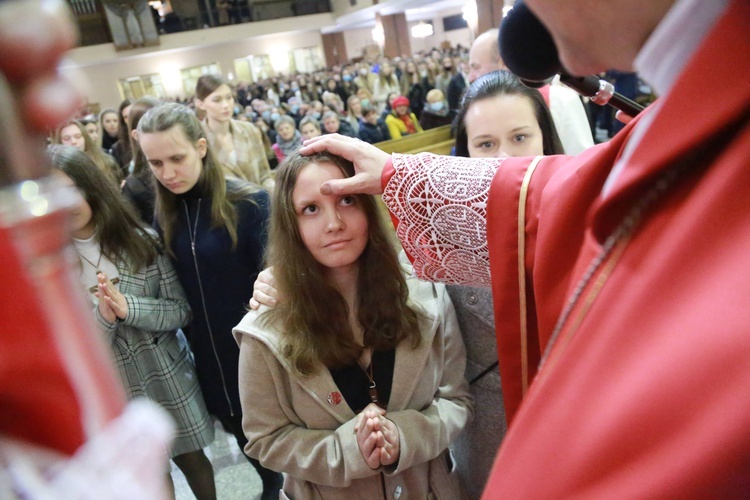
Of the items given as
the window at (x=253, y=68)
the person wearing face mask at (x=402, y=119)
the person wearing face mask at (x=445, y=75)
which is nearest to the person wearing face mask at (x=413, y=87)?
the person wearing face mask at (x=445, y=75)

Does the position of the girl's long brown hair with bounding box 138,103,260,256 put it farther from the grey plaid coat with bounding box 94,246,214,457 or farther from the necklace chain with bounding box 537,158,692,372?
the necklace chain with bounding box 537,158,692,372

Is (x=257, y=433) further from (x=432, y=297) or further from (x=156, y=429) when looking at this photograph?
(x=156, y=429)

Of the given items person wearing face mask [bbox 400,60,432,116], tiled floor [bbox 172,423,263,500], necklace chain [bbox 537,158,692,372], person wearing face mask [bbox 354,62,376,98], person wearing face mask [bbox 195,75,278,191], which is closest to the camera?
necklace chain [bbox 537,158,692,372]

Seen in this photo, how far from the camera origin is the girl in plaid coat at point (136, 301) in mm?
1914

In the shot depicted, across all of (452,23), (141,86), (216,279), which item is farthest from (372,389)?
(452,23)

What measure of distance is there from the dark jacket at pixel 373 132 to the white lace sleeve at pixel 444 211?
17.2ft

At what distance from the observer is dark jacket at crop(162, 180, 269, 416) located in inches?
83.7

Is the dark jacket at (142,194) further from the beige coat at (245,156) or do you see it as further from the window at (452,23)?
the window at (452,23)

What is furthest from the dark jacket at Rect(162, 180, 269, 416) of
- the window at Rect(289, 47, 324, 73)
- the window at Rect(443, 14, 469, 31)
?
the window at Rect(443, 14, 469, 31)

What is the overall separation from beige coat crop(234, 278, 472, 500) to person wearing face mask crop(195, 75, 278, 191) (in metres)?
2.17

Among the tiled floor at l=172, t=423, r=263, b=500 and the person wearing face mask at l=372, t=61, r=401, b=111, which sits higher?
the person wearing face mask at l=372, t=61, r=401, b=111

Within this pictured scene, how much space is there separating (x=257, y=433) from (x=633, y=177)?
118 centimetres

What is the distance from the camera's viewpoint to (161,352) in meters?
2.07

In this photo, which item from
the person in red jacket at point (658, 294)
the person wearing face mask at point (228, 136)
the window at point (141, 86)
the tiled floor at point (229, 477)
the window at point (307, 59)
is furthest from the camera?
the window at point (307, 59)
